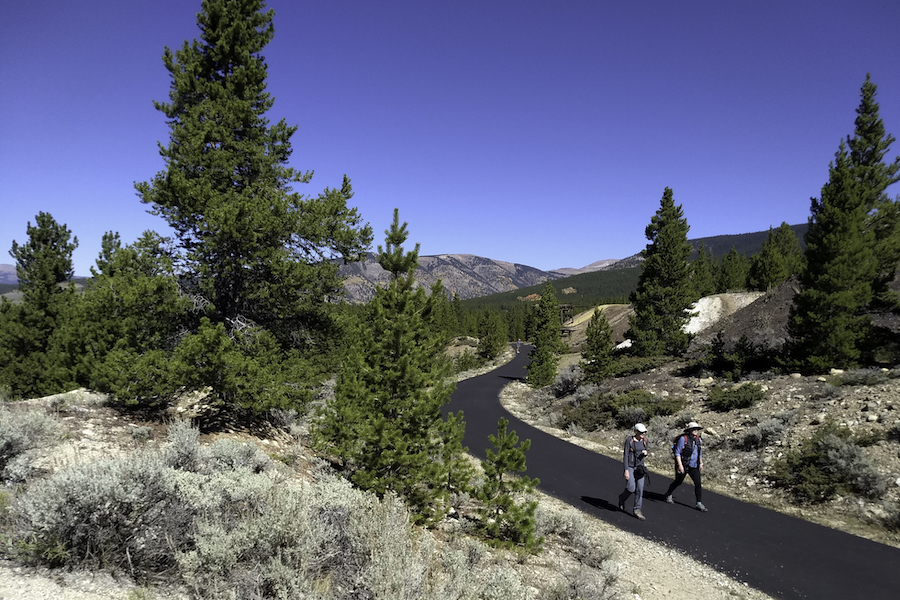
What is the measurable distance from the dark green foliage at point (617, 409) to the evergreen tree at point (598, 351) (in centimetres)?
324

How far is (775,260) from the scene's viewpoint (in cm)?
4712

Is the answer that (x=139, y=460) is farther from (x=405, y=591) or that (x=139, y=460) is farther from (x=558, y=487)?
(x=558, y=487)

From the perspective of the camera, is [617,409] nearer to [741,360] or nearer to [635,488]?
[741,360]

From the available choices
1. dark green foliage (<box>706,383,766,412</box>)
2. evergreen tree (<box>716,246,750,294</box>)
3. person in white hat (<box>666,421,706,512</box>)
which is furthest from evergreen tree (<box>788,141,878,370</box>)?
evergreen tree (<box>716,246,750,294</box>)

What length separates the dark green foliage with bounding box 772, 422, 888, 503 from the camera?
9.40 m

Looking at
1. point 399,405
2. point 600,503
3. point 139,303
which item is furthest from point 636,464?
point 139,303

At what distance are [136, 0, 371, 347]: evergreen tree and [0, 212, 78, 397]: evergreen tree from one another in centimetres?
1369

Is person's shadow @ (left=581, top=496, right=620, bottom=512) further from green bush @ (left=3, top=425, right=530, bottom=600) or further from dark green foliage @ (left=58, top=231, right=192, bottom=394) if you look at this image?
dark green foliage @ (left=58, top=231, right=192, bottom=394)

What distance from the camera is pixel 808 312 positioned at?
16.2 meters

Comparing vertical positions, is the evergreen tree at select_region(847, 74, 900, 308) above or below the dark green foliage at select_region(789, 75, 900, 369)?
above

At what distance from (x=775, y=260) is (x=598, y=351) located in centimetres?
3588

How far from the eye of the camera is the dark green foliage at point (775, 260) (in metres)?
46.8

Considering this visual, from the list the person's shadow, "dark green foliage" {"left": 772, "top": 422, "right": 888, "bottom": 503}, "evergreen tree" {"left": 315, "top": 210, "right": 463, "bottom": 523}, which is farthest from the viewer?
the person's shadow

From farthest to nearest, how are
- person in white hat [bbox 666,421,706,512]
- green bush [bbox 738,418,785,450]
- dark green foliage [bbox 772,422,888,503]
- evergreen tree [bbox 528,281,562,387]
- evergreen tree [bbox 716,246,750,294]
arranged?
evergreen tree [bbox 716,246,750,294]
evergreen tree [bbox 528,281,562,387]
green bush [bbox 738,418,785,450]
person in white hat [bbox 666,421,706,512]
dark green foliage [bbox 772,422,888,503]
